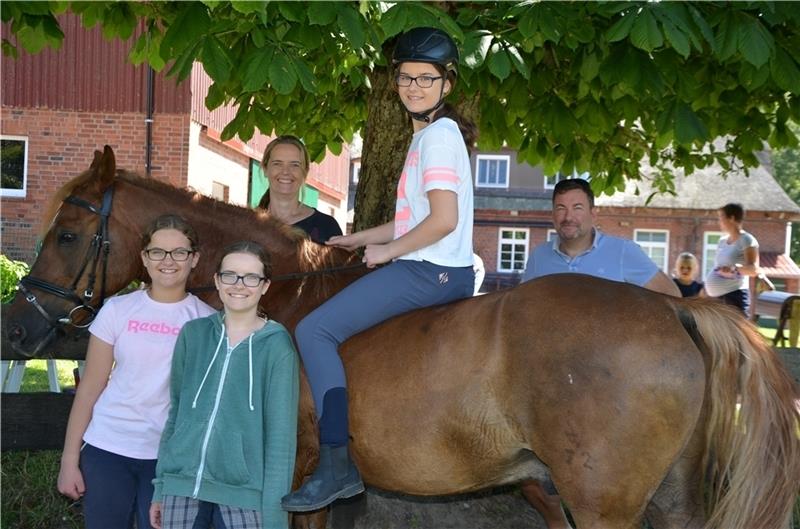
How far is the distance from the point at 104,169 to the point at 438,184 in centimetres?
189

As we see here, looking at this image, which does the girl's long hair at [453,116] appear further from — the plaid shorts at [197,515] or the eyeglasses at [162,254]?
the plaid shorts at [197,515]

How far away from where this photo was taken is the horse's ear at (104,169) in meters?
4.30

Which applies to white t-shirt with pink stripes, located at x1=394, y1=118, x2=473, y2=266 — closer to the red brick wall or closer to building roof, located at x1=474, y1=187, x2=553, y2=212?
the red brick wall

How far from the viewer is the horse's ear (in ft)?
14.1

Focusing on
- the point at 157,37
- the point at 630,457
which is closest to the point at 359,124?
the point at 157,37

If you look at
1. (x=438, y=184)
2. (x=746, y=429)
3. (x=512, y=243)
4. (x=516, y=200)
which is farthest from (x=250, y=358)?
(x=516, y=200)

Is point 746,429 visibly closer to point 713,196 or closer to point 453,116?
point 453,116

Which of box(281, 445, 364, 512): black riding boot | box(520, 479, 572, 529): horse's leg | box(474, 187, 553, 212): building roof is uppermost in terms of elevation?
box(474, 187, 553, 212): building roof

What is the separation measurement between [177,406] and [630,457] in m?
1.94

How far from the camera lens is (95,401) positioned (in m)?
3.74

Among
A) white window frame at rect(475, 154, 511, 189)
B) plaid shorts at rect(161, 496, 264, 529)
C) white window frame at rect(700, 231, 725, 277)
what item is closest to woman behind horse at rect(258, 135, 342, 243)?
plaid shorts at rect(161, 496, 264, 529)

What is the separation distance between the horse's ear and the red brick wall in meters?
13.6

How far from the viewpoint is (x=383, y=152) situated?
6.48 meters

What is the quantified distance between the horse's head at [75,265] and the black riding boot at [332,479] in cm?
153
